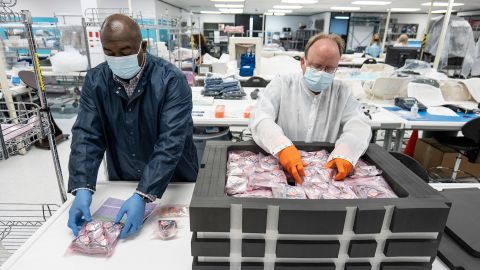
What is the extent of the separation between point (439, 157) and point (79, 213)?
3626mm

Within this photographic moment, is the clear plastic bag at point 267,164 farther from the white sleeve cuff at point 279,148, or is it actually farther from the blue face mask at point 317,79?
the blue face mask at point 317,79

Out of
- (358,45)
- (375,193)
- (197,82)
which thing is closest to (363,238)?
(375,193)

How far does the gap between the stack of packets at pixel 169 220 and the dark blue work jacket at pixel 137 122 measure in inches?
3.6

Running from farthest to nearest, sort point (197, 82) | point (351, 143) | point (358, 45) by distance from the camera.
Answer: point (358, 45) → point (197, 82) → point (351, 143)

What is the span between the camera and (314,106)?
1502mm

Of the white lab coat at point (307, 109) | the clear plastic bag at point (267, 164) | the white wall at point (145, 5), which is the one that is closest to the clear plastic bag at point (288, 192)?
the clear plastic bag at point (267, 164)

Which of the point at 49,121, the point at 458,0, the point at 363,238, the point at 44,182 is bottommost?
the point at 44,182

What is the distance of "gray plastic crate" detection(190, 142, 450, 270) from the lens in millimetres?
658

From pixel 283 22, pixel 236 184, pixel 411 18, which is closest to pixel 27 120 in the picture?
pixel 236 184

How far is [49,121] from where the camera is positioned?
1160 millimetres

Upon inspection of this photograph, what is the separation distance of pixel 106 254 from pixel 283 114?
1032 millimetres

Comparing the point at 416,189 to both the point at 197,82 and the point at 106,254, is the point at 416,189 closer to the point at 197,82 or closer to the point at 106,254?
the point at 106,254

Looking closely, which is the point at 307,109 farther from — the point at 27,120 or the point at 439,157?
the point at 439,157

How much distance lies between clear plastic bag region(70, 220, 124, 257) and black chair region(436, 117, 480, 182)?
9.56 ft
